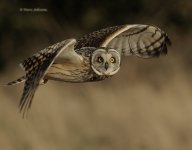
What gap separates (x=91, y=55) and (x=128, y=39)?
0.23 meters

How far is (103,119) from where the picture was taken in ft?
11.4

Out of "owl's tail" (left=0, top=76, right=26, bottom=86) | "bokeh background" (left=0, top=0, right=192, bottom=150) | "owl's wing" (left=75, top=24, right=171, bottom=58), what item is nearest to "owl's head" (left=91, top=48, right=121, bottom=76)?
"owl's wing" (left=75, top=24, right=171, bottom=58)

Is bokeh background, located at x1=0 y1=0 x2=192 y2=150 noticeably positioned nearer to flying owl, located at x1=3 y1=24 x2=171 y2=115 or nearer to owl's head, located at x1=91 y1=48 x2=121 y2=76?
flying owl, located at x1=3 y1=24 x2=171 y2=115

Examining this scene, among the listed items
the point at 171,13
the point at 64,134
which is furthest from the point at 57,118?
the point at 171,13

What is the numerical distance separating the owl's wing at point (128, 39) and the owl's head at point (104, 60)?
10cm

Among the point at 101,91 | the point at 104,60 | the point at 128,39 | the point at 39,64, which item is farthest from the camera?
the point at 101,91

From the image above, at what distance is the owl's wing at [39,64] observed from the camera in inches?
110

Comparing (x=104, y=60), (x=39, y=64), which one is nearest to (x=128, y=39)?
(x=104, y=60)

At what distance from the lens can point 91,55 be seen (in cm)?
308

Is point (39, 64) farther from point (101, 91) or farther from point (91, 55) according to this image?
point (101, 91)

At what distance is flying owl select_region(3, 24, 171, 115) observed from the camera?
287 cm

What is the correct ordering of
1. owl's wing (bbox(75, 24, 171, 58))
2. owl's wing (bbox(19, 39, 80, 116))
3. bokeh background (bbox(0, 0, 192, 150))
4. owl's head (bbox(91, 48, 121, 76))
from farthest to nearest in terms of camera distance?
bokeh background (bbox(0, 0, 192, 150))
owl's wing (bbox(75, 24, 171, 58))
owl's head (bbox(91, 48, 121, 76))
owl's wing (bbox(19, 39, 80, 116))

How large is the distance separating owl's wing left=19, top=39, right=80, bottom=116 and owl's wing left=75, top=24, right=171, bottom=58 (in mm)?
187

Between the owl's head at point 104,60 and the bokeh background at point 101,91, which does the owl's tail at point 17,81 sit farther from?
A: the owl's head at point 104,60
